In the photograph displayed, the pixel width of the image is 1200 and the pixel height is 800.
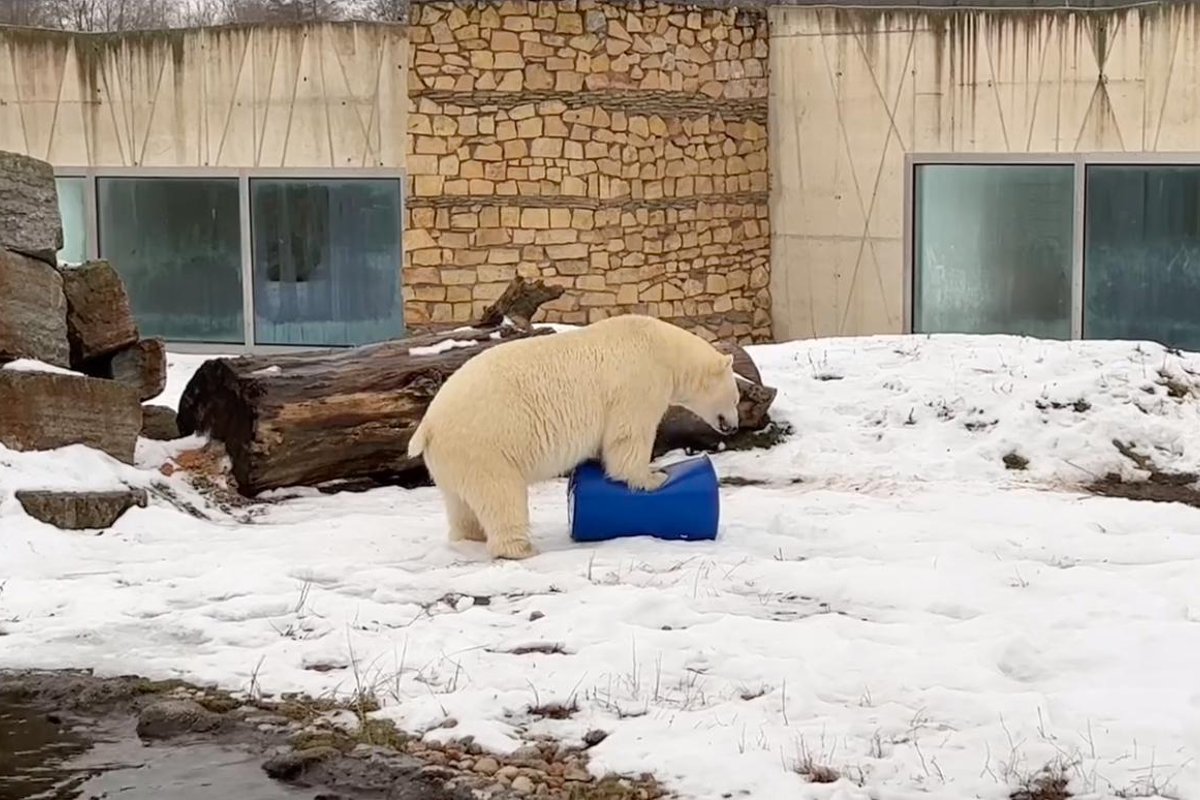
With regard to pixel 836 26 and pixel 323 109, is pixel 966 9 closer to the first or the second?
pixel 836 26

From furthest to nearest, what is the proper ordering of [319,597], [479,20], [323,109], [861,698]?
[323,109]
[479,20]
[319,597]
[861,698]

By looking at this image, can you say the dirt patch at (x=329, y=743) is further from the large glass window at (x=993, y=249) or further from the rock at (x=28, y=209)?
the large glass window at (x=993, y=249)

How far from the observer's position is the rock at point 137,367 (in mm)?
8828

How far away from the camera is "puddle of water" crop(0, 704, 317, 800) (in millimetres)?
4508

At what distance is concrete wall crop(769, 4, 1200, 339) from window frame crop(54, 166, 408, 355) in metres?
3.63

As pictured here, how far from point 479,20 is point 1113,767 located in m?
10.3

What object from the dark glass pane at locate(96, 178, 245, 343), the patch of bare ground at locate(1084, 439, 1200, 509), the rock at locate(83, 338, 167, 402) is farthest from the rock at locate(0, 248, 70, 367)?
the dark glass pane at locate(96, 178, 245, 343)

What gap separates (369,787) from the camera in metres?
4.46

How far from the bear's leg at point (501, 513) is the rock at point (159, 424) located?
311 cm

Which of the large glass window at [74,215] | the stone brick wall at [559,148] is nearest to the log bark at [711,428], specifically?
the stone brick wall at [559,148]

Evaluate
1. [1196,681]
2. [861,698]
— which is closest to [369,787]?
[861,698]

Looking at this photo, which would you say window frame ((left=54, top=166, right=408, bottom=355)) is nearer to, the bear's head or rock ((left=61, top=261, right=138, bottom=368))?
rock ((left=61, top=261, right=138, bottom=368))

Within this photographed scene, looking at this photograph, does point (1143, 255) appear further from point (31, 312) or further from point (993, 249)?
point (31, 312)

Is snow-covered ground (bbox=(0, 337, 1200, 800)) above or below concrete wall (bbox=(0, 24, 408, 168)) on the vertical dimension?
below
